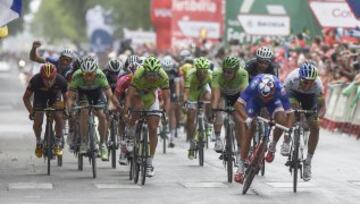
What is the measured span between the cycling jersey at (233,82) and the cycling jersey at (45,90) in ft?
7.06

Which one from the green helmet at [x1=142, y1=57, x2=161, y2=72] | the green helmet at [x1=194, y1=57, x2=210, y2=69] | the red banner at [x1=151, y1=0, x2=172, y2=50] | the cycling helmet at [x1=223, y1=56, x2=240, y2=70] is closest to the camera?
the green helmet at [x1=142, y1=57, x2=161, y2=72]

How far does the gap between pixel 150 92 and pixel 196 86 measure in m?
4.33

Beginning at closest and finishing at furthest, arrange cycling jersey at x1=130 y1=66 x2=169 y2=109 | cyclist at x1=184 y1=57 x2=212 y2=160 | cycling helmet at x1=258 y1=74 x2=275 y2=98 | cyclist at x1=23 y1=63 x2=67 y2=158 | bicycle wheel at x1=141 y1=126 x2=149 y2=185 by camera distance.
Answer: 1. cycling helmet at x1=258 y1=74 x2=275 y2=98
2. bicycle wheel at x1=141 y1=126 x2=149 y2=185
3. cycling jersey at x1=130 y1=66 x2=169 y2=109
4. cyclist at x1=23 y1=63 x2=67 y2=158
5. cyclist at x1=184 y1=57 x2=212 y2=160

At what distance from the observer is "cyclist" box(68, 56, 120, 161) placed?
18812 mm

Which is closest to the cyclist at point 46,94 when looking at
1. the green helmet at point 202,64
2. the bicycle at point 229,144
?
the bicycle at point 229,144

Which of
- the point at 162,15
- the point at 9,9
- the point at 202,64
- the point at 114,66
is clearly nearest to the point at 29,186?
the point at 9,9

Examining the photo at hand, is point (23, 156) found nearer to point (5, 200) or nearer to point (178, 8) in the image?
point (5, 200)

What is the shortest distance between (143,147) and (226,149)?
4.59 feet

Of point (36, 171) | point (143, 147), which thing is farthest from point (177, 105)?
point (143, 147)

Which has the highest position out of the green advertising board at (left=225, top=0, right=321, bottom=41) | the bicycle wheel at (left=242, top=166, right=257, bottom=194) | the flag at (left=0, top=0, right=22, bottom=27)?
the green advertising board at (left=225, top=0, right=321, bottom=41)

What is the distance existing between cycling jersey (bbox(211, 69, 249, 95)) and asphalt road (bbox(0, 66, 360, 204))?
3.97 ft

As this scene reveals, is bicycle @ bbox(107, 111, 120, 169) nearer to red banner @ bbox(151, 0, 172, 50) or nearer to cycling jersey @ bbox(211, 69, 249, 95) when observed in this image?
cycling jersey @ bbox(211, 69, 249, 95)

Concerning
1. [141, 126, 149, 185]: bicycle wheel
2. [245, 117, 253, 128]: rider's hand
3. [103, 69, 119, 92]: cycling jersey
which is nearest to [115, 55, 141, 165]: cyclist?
[103, 69, 119, 92]: cycling jersey

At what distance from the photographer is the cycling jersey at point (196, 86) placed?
22078mm
